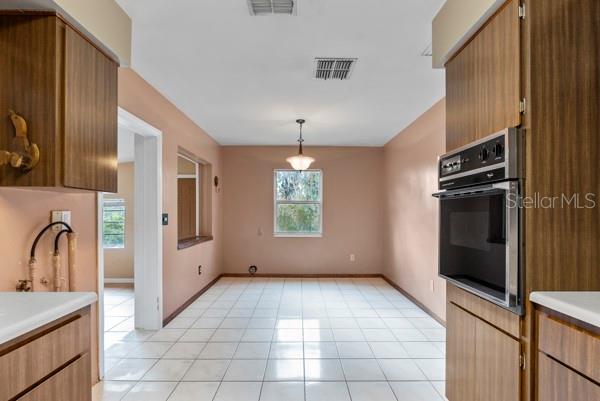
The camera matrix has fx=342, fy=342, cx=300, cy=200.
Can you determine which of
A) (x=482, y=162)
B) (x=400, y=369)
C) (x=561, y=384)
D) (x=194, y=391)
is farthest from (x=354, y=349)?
(x=482, y=162)

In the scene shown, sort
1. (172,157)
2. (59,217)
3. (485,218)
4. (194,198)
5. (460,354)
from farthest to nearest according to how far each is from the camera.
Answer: (194,198) < (172,157) < (59,217) < (460,354) < (485,218)

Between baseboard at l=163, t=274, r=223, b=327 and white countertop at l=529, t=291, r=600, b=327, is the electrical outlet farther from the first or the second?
white countertop at l=529, t=291, r=600, b=327

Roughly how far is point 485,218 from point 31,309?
1919 millimetres

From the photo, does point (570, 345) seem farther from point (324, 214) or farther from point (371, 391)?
point (324, 214)

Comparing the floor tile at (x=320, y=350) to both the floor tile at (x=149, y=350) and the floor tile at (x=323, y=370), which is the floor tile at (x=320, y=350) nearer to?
the floor tile at (x=323, y=370)

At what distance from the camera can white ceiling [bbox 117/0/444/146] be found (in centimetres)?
215

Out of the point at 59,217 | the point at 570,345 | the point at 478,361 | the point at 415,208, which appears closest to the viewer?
the point at 570,345

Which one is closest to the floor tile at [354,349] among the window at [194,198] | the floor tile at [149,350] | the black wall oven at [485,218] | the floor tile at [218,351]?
the floor tile at [218,351]

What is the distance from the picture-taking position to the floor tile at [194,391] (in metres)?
2.32

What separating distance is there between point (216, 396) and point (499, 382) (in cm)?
176

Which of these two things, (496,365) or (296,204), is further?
(296,204)

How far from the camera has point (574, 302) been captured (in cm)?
120

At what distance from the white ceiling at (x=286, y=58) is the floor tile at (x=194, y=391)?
8.18ft

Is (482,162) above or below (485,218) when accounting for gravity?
above
